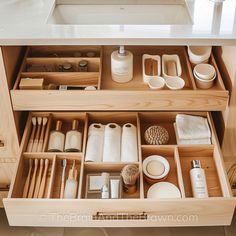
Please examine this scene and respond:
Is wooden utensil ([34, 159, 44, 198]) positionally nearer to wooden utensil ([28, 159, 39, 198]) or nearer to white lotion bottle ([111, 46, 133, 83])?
wooden utensil ([28, 159, 39, 198])

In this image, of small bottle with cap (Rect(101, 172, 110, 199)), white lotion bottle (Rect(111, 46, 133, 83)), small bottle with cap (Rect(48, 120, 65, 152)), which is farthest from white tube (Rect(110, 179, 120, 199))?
white lotion bottle (Rect(111, 46, 133, 83))

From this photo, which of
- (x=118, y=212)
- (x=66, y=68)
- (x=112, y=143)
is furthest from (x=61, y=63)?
(x=118, y=212)

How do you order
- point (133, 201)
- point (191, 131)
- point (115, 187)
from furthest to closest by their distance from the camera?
point (191, 131) < point (115, 187) < point (133, 201)

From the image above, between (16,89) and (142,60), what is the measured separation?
480mm

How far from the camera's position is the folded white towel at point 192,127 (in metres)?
1.44

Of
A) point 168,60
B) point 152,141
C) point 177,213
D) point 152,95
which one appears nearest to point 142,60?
point 168,60

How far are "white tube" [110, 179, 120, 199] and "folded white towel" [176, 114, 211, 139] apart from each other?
11.0 inches

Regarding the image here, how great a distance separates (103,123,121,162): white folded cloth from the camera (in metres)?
1.40

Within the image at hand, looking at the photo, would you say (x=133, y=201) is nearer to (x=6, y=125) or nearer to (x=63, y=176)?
(x=63, y=176)

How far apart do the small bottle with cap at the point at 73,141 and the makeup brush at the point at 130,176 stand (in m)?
0.20

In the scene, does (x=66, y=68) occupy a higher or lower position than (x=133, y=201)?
higher

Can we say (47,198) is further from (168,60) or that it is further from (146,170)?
(168,60)

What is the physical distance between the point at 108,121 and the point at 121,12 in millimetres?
415

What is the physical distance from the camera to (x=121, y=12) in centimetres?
156
